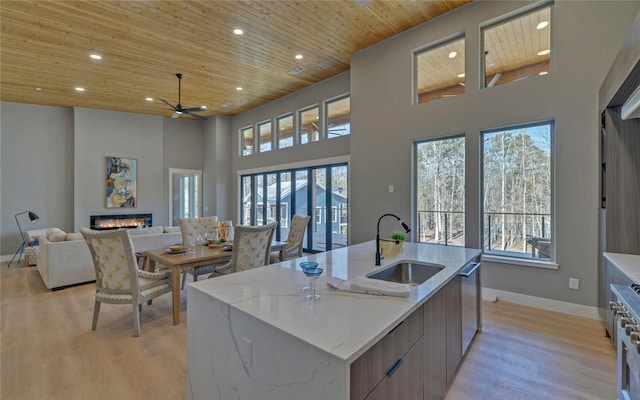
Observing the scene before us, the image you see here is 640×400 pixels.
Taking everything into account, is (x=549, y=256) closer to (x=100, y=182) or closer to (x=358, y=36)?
(x=358, y=36)

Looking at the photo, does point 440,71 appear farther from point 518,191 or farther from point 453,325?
point 453,325

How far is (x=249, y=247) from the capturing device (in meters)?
3.27

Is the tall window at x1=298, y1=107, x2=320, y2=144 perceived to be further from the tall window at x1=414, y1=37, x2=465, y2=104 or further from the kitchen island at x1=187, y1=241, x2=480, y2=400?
the kitchen island at x1=187, y1=241, x2=480, y2=400

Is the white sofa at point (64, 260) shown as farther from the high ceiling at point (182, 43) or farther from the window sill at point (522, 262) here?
the window sill at point (522, 262)

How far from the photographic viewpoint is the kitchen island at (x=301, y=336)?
1.03m

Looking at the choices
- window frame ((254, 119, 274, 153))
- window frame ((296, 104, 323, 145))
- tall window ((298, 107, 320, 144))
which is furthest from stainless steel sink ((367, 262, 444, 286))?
window frame ((254, 119, 274, 153))

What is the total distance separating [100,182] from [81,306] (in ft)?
17.8

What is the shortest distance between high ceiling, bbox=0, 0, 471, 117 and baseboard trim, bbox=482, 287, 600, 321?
12.9 ft

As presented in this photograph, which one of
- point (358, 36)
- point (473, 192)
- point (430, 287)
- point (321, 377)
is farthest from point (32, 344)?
point (358, 36)

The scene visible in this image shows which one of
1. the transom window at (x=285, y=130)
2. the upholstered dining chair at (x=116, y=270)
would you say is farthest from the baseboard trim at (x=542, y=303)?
the transom window at (x=285, y=130)

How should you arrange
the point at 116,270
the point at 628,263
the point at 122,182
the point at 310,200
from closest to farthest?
the point at 628,263 < the point at 116,270 < the point at 310,200 < the point at 122,182

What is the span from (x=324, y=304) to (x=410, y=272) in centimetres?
121

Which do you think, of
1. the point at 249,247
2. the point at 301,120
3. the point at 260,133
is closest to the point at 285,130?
the point at 301,120

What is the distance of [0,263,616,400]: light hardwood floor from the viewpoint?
2.05m
